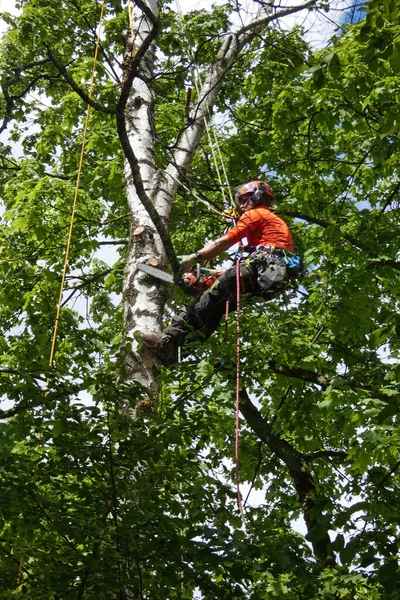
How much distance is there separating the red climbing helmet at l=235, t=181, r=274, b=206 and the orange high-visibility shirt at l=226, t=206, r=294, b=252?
3.6 inches

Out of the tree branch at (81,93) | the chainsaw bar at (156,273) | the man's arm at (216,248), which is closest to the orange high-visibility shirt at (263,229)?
the man's arm at (216,248)

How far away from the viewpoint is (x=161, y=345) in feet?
13.9

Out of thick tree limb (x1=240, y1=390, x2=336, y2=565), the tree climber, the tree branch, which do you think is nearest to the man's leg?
the tree climber

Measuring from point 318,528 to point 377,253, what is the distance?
4.52 metres

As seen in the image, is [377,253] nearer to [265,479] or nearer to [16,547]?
[265,479]

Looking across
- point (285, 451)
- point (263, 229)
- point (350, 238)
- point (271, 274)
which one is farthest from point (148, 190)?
point (285, 451)

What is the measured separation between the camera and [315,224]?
8289 millimetres

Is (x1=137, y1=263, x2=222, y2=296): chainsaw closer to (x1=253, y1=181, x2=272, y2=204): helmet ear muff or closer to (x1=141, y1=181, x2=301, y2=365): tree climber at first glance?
(x1=141, y1=181, x2=301, y2=365): tree climber

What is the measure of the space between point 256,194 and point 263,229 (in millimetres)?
315

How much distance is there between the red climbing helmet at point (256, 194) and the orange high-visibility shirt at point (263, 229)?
0.09m

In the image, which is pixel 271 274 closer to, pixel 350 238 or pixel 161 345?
pixel 161 345

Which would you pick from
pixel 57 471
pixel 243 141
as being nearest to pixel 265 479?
pixel 243 141

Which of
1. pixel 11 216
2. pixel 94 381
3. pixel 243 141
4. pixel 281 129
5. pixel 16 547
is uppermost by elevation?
pixel 243 141

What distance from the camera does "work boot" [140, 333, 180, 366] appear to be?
166 inches
